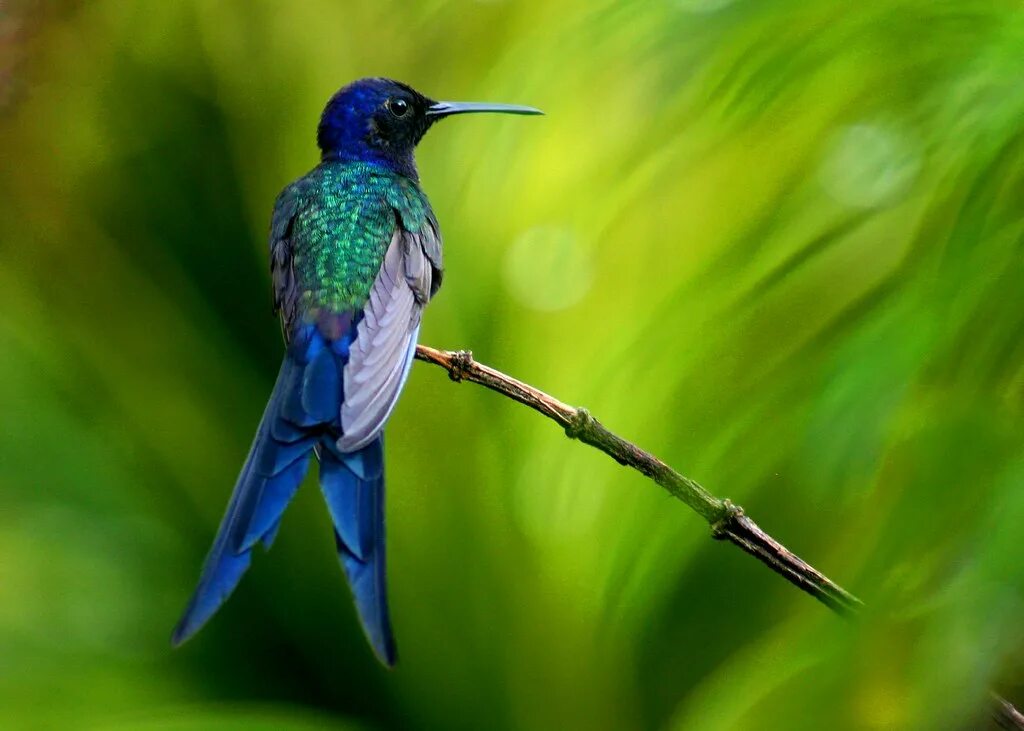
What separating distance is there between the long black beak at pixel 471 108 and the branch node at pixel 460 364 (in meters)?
0.23

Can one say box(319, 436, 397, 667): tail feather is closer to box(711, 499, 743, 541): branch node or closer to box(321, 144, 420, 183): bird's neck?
box(711, 499, 743, 541): branch node

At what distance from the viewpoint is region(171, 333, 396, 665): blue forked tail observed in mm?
666

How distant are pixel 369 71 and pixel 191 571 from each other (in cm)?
57

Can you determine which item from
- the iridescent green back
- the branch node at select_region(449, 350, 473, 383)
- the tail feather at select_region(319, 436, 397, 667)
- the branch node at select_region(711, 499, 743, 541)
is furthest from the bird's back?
the branch node at select_region(711, 499, 743, 541)

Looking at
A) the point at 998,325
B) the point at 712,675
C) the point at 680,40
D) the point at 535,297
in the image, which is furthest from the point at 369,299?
the point at 998,325

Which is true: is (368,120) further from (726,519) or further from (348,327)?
(726,519)

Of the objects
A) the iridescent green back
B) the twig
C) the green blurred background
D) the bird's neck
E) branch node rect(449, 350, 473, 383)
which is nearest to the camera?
the twig

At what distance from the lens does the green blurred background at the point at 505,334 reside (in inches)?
30.5

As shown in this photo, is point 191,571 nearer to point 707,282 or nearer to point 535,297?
point 535,297

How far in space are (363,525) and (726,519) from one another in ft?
0.75

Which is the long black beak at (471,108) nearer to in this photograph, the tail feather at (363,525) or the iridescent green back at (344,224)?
the iridescent green back at (344,224)

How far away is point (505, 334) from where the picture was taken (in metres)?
1.20

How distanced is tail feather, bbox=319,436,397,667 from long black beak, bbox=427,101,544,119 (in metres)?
0.35

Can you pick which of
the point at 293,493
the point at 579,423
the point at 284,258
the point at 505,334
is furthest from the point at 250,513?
the point at 505,334
